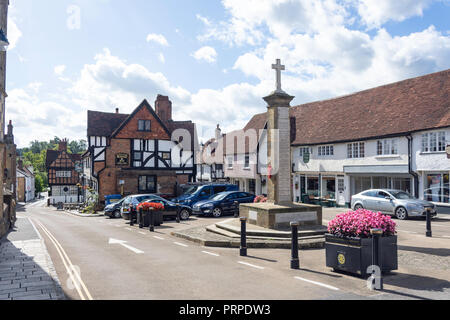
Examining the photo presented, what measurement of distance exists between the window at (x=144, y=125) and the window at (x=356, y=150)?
19595 mm

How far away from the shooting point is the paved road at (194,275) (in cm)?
684

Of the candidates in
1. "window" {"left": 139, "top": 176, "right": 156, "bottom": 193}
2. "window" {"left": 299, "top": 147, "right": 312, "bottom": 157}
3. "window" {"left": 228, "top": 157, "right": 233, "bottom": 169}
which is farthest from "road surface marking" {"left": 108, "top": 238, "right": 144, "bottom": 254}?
"window" {"left": 228, "top": 157, "right": 233, "bottom": 169}

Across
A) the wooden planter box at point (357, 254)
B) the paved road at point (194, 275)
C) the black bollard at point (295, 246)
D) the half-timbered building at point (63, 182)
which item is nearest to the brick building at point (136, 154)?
the paved road at point (194, 275)

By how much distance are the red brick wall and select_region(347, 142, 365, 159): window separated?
728 inches

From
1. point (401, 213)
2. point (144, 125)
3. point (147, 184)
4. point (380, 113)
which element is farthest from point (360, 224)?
point (144, 125)

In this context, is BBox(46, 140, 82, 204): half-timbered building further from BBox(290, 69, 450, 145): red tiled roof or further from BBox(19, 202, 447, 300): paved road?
BBox(19, 202, 447, 300): paved road

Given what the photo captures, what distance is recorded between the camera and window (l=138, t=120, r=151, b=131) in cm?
3755

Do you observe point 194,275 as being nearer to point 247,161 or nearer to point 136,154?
point 136,154

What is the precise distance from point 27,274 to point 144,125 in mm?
30361

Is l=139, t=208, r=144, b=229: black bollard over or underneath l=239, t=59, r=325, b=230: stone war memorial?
underneath

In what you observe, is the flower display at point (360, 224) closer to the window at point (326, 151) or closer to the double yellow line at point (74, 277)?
the double yellow line at point (74, 277)

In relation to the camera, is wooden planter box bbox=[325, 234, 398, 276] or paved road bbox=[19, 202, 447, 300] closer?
paved road bbox=[19, 202, 447, 300]

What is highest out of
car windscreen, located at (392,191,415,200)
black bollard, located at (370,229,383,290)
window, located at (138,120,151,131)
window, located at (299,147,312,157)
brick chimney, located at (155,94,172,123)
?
brick chimney, located at (155,94,172,123)
